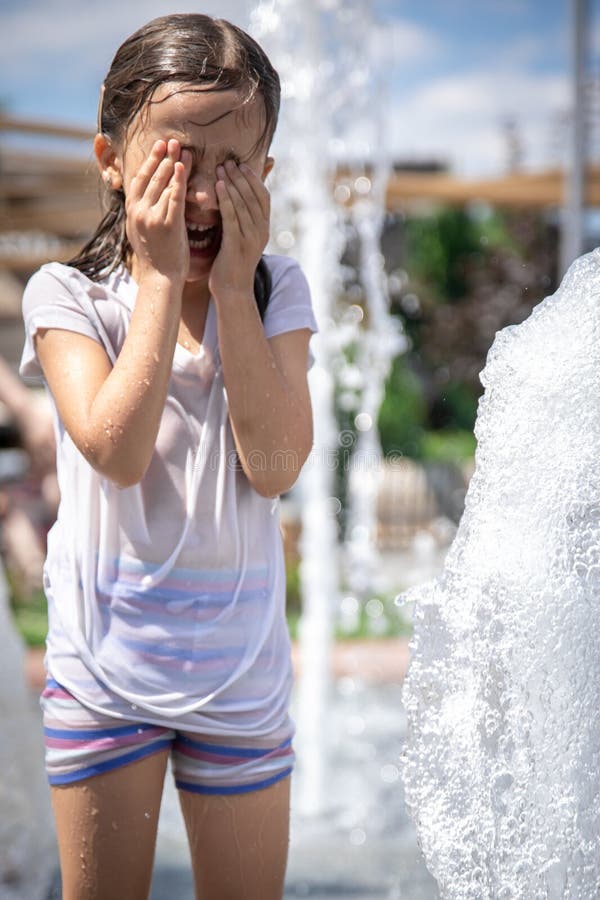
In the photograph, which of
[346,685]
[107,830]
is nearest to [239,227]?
[107,830]

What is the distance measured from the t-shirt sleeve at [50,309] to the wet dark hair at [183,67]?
0.20 m

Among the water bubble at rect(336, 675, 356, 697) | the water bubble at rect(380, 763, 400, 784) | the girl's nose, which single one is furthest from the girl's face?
the water bubble at rect(336, 675, 356, 697)

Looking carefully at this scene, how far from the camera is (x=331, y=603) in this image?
3.67m

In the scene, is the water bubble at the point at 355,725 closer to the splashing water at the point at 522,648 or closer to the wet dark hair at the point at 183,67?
the splashing water at the point at 522,648

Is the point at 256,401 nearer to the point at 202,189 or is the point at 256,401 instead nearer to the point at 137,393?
the point at 137,393

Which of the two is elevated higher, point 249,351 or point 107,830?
point 249,351

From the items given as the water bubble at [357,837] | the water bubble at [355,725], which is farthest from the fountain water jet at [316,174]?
the water bubble at [357,837]

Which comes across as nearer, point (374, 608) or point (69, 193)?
point (374, 608)

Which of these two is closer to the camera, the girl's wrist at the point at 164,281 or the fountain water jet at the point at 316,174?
the girl's wrist at the point at 164,281

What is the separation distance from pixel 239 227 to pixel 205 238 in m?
0.07

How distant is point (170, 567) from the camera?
1.29 metres

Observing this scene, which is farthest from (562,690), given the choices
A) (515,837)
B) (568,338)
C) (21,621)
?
(21,621)

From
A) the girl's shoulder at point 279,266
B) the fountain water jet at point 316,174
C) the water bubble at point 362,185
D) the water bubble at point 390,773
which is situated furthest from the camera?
the water bubble at point 362,185

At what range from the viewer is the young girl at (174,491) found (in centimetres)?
125
